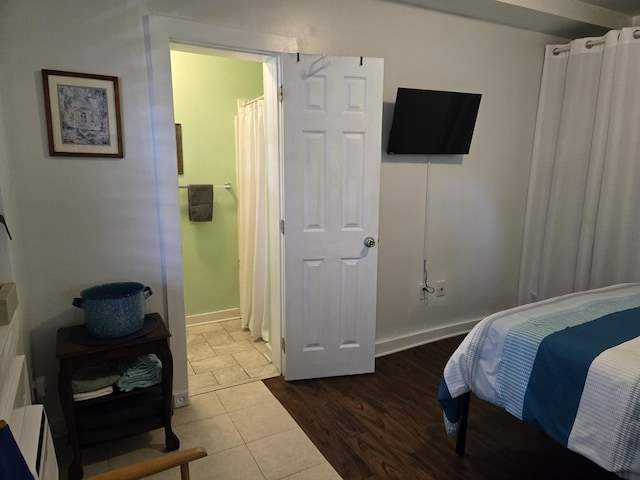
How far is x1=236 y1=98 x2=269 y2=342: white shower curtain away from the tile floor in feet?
1.78

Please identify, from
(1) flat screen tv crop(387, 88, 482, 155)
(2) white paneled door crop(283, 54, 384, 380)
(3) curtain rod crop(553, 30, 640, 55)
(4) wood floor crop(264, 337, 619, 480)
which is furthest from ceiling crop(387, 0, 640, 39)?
(4) wood floor crop(264, 337, 619, 480)

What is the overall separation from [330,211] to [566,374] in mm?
1499

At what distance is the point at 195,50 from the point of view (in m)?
2.19

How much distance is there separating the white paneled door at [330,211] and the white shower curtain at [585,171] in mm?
1768

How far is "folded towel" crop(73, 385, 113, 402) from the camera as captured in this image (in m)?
1.77

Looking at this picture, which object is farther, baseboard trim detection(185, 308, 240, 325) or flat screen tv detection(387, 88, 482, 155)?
baseboard trim detection(185, 308, 240, 325)

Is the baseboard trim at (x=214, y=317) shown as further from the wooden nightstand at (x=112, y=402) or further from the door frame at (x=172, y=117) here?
the wooden nightstand at (x=112, y=402)

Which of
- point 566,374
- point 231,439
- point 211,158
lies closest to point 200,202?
point 211,158

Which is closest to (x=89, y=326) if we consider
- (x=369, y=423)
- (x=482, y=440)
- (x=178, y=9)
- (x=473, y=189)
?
(x=369, y=423)

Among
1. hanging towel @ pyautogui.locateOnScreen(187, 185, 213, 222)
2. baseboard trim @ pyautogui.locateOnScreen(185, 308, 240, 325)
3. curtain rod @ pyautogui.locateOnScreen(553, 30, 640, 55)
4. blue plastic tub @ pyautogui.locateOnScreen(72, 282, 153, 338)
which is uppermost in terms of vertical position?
curtain rod @ pyautogui.locateOnScreen(553, 30, 640, 55)

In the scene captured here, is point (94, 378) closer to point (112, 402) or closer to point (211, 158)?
point (112, 402)

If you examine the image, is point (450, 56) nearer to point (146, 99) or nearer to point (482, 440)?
point (146, 99)

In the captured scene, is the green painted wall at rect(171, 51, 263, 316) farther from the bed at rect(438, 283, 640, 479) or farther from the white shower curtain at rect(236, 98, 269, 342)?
the bed at rect(438, 283, 640, 479)

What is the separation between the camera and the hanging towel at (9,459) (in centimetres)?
84
